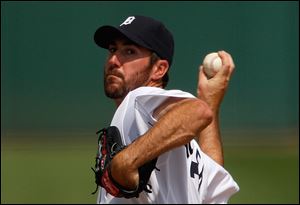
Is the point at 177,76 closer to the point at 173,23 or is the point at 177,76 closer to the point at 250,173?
the point at 173,23

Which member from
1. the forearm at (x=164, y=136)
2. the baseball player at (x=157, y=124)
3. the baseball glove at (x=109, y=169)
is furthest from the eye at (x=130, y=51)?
the forearm at (x=164, y=136)

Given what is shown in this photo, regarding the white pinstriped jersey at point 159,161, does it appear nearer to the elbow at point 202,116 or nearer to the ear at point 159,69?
the elbow at point 202,116

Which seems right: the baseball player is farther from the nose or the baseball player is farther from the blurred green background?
the blurred green background

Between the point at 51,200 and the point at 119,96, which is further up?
the point at 119,96

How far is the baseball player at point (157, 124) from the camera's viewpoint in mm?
1964

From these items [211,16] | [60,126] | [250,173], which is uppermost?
[211,16]

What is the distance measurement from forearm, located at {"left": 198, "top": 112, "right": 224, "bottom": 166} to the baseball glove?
24.0 inches

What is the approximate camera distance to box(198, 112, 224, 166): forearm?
270 cm

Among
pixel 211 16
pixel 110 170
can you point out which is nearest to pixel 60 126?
pixel 211 16

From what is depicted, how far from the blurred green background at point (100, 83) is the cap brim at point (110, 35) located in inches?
134

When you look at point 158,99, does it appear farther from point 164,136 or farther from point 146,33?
point 146,33

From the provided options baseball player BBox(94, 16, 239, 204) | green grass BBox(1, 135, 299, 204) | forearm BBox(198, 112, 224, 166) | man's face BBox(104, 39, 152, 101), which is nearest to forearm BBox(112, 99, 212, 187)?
baseball player BBox(94, 16, 239, 204)

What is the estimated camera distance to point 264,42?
6.12 m

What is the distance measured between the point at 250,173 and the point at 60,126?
5.37 ft
